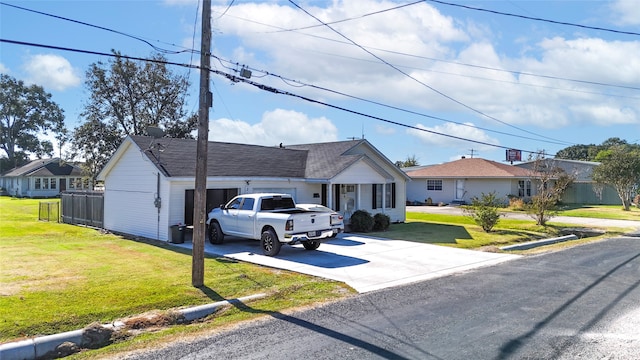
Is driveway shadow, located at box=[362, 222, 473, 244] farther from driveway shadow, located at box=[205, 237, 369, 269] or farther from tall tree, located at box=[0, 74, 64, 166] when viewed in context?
tall tree, located at box=[0, 74, 64, 166]

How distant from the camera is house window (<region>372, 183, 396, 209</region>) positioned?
24797 millimetres

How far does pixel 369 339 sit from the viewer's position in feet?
21.7

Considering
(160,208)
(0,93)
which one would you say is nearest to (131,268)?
(160,208)

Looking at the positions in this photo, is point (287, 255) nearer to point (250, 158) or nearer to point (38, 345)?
point (38, 345)

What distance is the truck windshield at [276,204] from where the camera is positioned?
50.4 ft

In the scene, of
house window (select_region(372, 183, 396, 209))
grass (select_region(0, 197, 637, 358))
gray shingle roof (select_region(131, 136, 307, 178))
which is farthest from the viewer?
house window (select_region(372, 183, 396, 209))

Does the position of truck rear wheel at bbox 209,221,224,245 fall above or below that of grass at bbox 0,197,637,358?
above

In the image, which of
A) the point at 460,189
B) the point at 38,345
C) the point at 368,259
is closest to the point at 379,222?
the point at 368,259

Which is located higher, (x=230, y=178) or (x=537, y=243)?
(x=230, y=178)

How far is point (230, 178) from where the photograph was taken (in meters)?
19.3

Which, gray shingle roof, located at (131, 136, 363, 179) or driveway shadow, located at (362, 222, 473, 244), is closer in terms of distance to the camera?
gray shingle roof, located at (131, 136, 363, 179)

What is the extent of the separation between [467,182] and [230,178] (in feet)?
98.8

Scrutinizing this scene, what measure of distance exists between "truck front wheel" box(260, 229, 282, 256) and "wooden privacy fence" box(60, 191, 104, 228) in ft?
35.9

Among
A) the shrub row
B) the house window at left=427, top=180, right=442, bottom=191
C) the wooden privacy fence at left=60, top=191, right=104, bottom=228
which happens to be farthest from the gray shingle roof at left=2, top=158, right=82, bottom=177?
the shrub row
